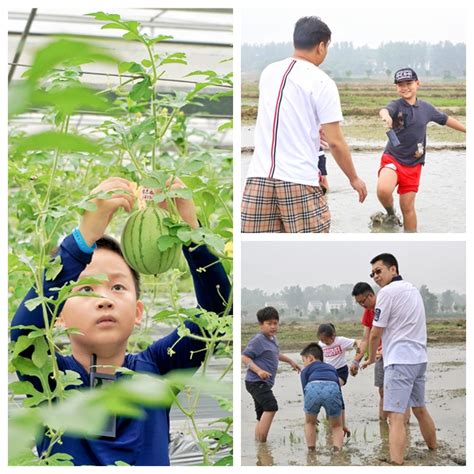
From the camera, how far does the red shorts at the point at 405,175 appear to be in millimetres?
1864

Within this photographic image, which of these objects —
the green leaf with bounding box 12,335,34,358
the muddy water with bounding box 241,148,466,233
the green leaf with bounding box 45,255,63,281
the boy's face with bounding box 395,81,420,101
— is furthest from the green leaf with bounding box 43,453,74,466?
the boy's face with bounding box 395,81,420,101

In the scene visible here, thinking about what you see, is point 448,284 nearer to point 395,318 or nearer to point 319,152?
point 395,318

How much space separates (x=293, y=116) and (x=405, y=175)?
0.29 m

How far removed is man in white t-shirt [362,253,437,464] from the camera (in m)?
1.84

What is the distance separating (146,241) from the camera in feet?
5.46

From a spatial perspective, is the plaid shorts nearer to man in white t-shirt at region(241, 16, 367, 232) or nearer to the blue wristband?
man in white t-shirt at region(241, 16, 367, 232)

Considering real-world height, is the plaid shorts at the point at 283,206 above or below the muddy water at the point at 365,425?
above

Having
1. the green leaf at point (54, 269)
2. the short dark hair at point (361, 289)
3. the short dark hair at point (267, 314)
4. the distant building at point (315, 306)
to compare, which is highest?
the green leaf at point (54, 269)

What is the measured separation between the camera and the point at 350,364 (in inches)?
73.7

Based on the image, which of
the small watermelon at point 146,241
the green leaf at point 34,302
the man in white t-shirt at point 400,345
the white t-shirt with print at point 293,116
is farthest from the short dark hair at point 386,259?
the green leaf at point 34,302

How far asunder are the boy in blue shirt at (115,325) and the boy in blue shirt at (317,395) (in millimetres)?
239

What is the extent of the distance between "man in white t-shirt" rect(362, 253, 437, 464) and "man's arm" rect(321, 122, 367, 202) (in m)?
0.16

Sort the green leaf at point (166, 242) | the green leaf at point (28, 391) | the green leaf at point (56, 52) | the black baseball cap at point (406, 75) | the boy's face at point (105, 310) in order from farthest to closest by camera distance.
→ the boy's face at point (105, 310) → the black baseball cap at point (406, 75) → the green leaf at point (28, 391) → the green leaf at point (166, 242) → the green leaf at point (56, 52)

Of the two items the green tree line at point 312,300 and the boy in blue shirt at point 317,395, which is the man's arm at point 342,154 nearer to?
the green tree line at point 312,300
